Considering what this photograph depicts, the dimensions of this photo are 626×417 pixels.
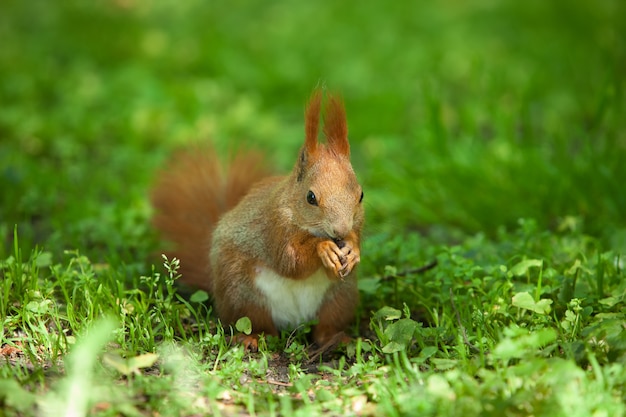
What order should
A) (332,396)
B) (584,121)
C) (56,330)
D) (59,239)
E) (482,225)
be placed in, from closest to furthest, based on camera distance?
(332,396), (56,330), (59,239), (482,225), (584,121)

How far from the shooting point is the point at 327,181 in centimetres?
251

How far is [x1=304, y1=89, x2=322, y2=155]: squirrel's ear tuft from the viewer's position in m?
2.50

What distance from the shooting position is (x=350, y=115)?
5051mm

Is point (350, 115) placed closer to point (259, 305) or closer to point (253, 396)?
point (259, 305)

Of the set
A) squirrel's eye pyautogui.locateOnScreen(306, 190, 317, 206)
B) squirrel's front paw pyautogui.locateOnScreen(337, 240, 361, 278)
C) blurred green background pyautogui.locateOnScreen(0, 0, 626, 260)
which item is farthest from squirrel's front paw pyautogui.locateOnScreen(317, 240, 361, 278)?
blurred green background pyautogui.locateOnScreen(0, 0, 626, 260)

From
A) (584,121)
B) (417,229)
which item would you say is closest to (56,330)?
(417,229)

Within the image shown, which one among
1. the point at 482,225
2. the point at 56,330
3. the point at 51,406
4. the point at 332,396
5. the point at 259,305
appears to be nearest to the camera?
the point at 51,406

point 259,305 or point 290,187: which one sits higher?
point 290,187

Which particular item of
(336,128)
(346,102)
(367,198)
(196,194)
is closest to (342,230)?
(336,128)

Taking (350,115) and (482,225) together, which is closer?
(482,225)

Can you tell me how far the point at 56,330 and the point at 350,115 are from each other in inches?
114

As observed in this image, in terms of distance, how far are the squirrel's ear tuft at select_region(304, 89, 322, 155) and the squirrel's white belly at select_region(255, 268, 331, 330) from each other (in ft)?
1.28

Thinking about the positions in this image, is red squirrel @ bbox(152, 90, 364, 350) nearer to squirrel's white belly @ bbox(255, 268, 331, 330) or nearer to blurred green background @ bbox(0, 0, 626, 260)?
squirrel's white belly @ bbox(255, 268, 331, 330)

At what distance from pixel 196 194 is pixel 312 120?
91 centimetres
